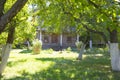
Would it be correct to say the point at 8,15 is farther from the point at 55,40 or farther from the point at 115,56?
the point at 55,40

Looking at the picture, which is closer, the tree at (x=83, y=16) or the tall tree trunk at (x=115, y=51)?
the tree at (x=83, y=16)

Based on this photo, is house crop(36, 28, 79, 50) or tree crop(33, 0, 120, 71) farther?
house crop(36, 28, 79, 50)

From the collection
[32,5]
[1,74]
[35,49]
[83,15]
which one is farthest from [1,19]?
[35,49]

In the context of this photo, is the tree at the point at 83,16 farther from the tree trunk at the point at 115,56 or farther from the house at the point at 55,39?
the house at the point at 55,39

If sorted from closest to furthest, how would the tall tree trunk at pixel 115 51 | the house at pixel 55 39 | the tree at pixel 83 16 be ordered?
the tree at pixel 83 16
the tall tree trunk at pixel 115 51
the house at pixel 55 39

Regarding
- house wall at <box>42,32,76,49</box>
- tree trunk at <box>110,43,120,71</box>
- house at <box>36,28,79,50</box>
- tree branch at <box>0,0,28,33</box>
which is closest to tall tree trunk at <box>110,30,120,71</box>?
tree trunk at <box>110,43,120,71</box>

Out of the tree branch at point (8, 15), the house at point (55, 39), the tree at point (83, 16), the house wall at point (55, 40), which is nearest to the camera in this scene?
the tree branch at point (8, 15)

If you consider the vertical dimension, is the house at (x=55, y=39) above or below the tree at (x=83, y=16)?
below

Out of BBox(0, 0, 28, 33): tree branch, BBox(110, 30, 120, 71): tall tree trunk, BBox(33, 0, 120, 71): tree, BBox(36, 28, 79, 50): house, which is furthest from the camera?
BBox(36, 28, 79, 50): house

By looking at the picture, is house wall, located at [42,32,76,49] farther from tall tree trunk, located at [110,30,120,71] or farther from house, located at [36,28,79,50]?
tall tree trunk, located at [110,30,120,71]

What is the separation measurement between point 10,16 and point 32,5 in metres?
8.90

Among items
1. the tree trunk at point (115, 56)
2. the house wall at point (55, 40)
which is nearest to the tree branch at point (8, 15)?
the tree trunk at point (115, 56)

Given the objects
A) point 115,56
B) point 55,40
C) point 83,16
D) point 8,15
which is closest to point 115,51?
point 115,56

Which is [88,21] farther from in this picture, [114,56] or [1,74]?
[1,74]
